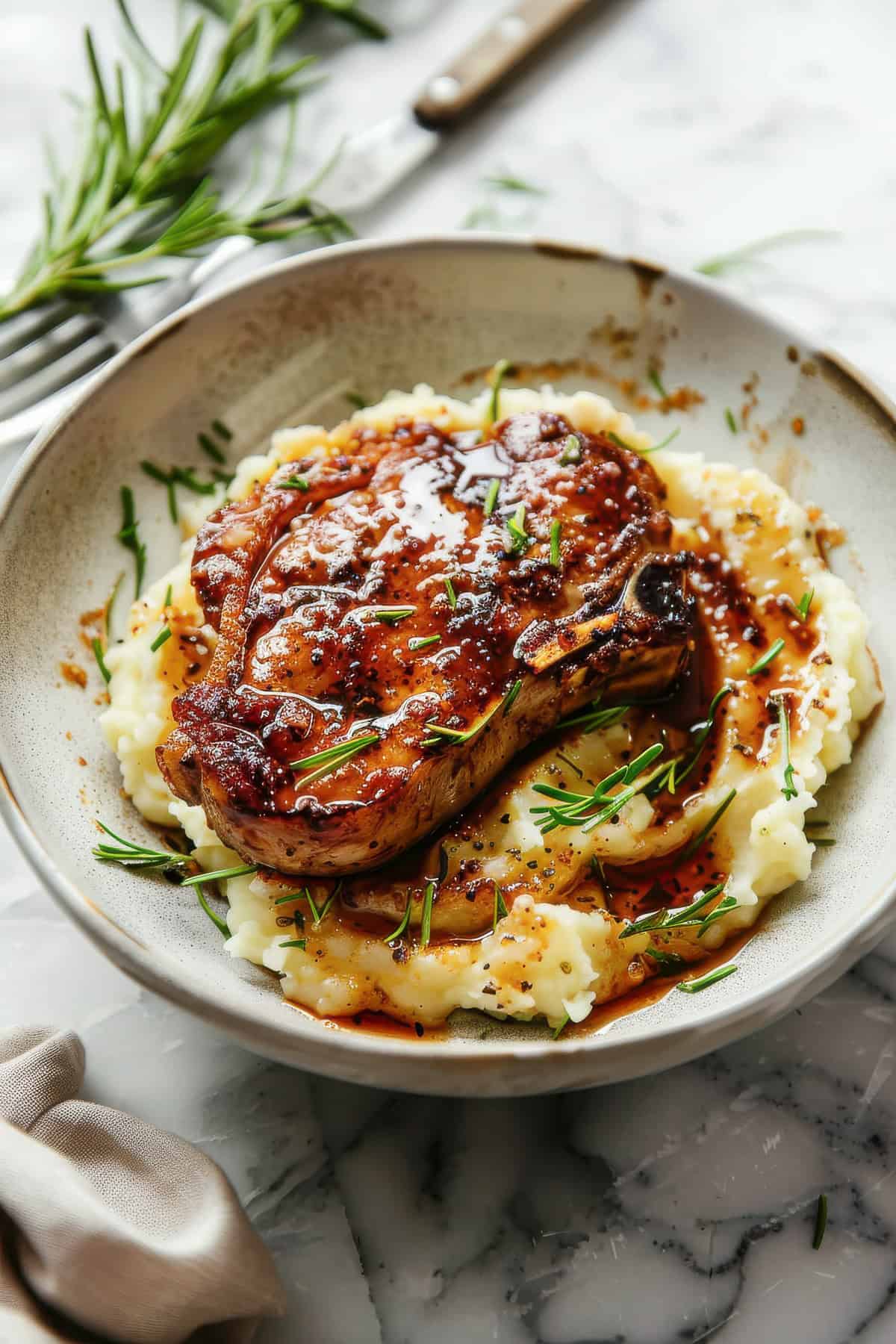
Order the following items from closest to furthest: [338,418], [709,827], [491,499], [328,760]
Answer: [328,760], [709,827], [491,499], [338,418]

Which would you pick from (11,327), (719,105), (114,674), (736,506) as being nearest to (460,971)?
(114,674)

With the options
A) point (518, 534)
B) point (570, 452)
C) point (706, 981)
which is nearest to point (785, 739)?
point (706, 981)

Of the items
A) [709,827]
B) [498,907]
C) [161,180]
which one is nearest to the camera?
A: [498,907]

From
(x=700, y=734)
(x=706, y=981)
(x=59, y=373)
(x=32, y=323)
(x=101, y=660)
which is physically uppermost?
(x=32, y=323)

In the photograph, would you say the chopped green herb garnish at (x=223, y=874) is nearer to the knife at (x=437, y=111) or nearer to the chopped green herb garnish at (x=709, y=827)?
the chopped green herb garnish at (x=709, y=827)

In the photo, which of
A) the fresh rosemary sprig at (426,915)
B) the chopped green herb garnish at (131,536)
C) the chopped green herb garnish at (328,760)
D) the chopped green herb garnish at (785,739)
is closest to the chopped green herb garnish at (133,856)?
the chopped green herb garnish at (328,760)

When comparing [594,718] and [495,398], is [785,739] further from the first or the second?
[495,398]

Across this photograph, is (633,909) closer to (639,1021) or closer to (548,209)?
(639,1021)
